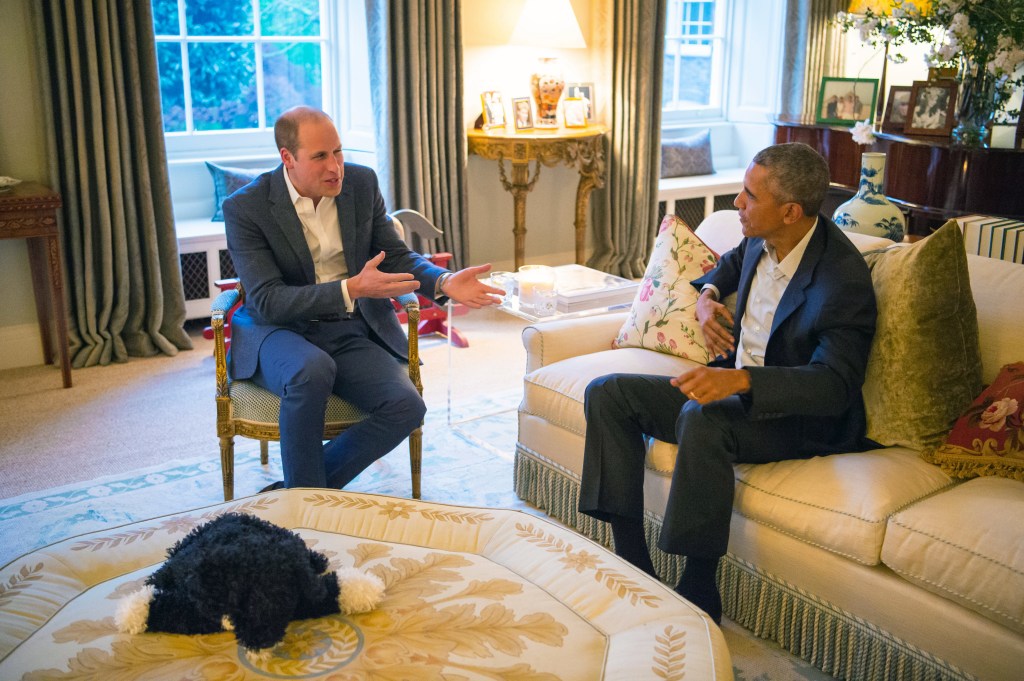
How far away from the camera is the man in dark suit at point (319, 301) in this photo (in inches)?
104

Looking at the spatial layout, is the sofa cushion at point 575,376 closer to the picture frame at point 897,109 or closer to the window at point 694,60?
the picture frame at point 897,109

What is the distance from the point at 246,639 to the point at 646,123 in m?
4.74

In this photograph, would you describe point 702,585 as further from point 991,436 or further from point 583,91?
point 583,91

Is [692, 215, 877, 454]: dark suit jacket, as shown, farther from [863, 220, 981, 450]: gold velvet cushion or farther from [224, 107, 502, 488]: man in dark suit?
[224, 107, 502, 488]: man in dark suit

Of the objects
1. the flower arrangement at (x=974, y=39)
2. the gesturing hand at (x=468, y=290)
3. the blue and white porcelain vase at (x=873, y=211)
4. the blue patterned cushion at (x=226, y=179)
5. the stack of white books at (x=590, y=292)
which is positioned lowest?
the stack of white books at (x=590, y=292)

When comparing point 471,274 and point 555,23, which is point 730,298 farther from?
point 555,23

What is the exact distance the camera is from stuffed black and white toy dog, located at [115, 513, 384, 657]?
1.61 m

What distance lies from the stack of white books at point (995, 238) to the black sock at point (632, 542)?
4.15 feet

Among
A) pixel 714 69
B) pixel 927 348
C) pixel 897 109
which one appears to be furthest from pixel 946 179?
pixel 714 69

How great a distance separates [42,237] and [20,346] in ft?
2.01

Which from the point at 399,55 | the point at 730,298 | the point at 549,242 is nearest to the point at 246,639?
the point at 730,298

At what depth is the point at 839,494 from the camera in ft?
6.90

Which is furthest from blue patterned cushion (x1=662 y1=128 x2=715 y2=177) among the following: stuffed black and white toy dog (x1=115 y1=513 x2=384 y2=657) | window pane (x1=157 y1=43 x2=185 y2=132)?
stuffed black and white toy dog (x1=115 y1=513 x2=384 y2=657)

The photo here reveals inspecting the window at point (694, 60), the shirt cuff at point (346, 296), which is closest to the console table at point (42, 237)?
the shirt cuff at point (346, 296)
